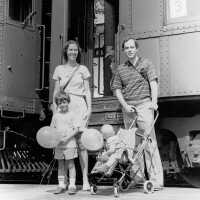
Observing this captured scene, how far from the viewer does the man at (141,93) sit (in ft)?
14.4

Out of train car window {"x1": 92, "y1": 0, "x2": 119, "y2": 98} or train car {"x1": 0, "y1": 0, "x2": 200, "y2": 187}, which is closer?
train car {"x1": 0, "y1": 0, "x2": 200, "y2": 187}

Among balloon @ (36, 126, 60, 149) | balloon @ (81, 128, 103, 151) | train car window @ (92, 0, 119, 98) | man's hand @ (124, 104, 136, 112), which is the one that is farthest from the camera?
train car window @ (92, 0, 119, 98)

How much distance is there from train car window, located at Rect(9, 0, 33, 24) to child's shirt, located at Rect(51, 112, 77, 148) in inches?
99.2

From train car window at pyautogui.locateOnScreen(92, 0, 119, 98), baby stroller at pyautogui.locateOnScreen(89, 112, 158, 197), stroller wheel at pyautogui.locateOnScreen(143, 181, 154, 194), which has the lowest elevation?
stroller wheel at pyautogui.locateOnScreen(143, 181, 154, 194)

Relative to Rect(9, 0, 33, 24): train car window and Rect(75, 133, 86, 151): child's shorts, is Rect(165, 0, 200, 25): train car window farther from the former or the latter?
Rect(9, 0, 33, 24): train car window

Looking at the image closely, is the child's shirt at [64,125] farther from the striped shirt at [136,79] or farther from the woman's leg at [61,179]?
the striped shirt at [136,79]

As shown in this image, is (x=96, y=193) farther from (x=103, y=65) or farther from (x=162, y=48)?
(x=103, y=65)

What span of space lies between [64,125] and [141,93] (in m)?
0.84

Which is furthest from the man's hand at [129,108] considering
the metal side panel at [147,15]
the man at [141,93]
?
the metal side panel at [147,15]

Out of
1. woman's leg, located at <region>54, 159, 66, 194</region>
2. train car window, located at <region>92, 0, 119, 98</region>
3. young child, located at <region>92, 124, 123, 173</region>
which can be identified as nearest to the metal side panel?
train car window, located at <region>92, 0, 119, 98</region>

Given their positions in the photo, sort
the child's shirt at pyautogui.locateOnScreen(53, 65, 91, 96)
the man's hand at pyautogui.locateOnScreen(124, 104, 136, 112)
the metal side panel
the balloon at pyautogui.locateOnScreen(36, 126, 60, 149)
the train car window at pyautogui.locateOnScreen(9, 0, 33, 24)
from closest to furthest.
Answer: the balloon at pyautogui.locateOnScreen(36, 126, 60, 149) → the man's hand at pyautogui.locateOnScreen(124, 104, 136, 112) → the child's shirt at pyautogui.locateOnScreen(53, 65, 91, 96) → the metal side panel → the train car window at pyautogui.locateOnScreen(9, 0, 33, 24)

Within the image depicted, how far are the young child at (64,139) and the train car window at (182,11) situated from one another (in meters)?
1.76

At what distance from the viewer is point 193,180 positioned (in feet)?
16.6

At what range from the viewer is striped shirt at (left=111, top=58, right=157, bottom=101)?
443 cm
